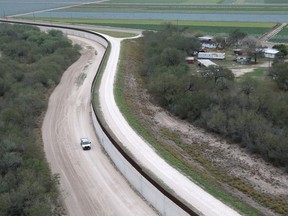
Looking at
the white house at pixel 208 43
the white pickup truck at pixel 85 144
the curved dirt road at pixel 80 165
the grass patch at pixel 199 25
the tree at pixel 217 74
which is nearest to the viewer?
the curved dirt road at pixel 80 165

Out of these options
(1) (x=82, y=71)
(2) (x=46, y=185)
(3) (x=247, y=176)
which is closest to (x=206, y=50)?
(1) (x=82, y=71)

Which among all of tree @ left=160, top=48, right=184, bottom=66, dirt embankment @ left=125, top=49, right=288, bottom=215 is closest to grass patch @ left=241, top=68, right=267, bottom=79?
tree @ left=160, top=48, right=184, bottom=66

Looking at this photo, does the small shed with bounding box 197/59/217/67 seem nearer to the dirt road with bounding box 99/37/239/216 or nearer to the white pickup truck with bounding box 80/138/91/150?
the dirt road with bounding box 99/37/239/216

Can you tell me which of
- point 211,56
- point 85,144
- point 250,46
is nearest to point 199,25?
point 250,46

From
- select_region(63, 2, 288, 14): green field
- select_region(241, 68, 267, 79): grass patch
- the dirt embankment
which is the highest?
the dirt embankment

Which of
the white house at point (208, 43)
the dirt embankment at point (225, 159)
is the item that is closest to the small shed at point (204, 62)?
the white house at point (208, 43)

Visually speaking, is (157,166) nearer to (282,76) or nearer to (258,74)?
(282,76)

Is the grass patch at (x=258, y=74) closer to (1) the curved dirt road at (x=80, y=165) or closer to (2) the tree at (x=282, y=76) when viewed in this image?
(2) the tree at (x=282, y=76)

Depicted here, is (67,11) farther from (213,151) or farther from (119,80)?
(213,151)
